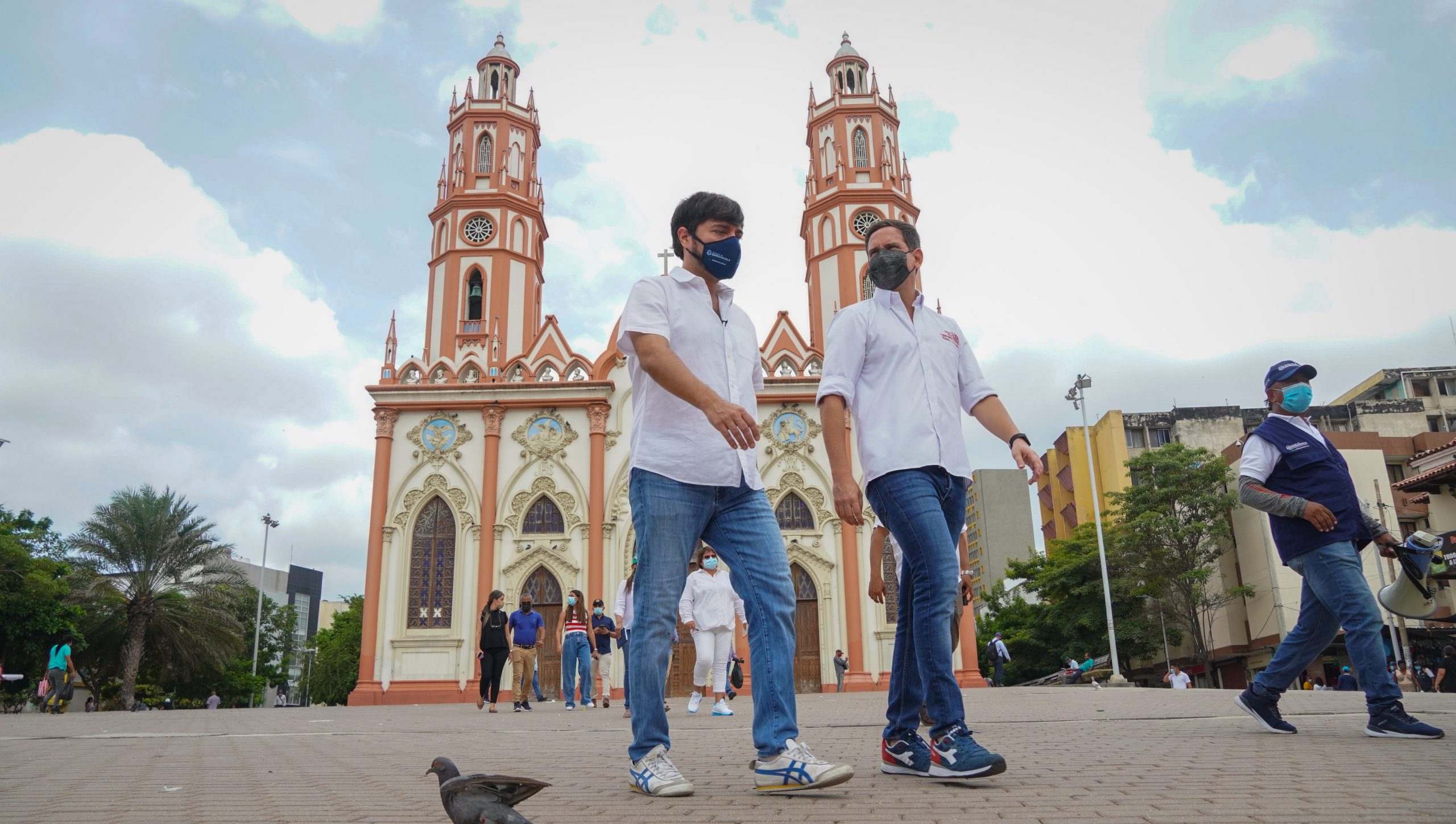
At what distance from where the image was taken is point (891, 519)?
4.23 m

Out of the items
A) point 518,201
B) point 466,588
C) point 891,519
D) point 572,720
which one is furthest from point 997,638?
point 891,519

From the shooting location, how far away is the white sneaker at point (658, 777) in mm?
3535

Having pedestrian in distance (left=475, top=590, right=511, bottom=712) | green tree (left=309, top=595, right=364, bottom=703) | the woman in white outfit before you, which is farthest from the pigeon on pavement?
green tree (left=309, top=595, right=364, bottom=703)

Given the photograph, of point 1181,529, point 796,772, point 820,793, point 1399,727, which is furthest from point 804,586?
point 796,772

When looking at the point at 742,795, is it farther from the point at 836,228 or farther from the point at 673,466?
the point at 836,228

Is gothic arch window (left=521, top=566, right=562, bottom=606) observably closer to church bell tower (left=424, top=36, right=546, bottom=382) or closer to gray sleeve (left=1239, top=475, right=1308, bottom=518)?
church bell tower (left=424, top=36, right=546, bottom=382)

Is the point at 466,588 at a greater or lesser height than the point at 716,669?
greater

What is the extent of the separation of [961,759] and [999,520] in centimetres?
7065

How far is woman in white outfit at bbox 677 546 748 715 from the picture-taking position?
37.7ft

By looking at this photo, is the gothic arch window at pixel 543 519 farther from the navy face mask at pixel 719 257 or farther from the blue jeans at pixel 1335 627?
the navy face mask at pixel 719 257

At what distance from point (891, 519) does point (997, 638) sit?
21472mm

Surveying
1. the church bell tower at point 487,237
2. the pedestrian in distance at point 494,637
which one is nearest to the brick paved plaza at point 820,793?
the pedestrian in distance at point 494,637

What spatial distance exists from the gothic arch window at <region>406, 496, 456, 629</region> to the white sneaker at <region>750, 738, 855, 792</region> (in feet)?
78.4

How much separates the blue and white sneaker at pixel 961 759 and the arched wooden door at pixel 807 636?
71.9 ft
